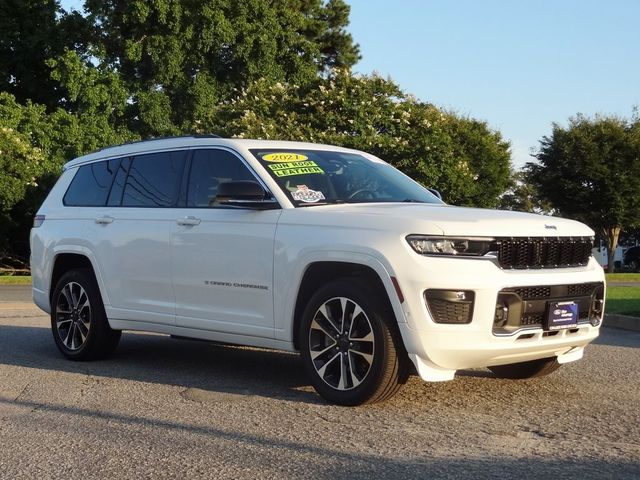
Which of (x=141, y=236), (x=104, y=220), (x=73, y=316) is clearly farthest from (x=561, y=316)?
(x=73, y=316)

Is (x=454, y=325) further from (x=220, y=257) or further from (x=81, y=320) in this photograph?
(x=81, y=320)

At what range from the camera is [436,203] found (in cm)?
703

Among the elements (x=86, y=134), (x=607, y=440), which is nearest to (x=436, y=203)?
(x=607, y=440)

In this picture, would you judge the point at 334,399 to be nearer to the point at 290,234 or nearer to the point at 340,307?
the point at 340,307

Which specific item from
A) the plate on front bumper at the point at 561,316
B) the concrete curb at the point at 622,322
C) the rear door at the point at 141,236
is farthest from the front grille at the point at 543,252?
the concrete curb at the point at 622,322

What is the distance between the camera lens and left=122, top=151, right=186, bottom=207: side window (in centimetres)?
727

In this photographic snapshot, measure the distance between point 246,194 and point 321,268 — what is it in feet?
2.58

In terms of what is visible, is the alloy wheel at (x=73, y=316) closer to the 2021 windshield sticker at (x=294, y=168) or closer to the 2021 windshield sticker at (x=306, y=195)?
the 2021 windshield sticker at (x=294, y=168)

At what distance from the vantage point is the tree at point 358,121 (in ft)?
107

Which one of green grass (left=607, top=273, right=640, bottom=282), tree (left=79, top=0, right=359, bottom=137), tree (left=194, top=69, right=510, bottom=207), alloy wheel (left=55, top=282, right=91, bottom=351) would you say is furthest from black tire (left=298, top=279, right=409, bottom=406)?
tree (left=79, top=0, right=359, bottom=137)

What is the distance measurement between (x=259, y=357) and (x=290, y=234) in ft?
7.91

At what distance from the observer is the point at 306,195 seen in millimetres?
6457

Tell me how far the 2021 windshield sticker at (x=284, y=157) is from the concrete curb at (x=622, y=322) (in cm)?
645

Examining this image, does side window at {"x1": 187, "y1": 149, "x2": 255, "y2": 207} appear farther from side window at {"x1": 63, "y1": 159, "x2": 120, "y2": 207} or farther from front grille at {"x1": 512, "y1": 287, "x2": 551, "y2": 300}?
front grille at {"x1": 512, "y1": 287, "x2": 551, "y2": 300}
